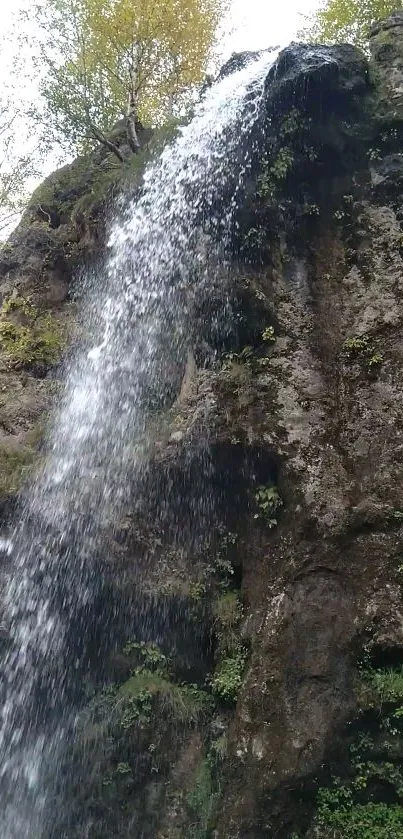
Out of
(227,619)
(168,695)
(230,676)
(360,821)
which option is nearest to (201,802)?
(168,695)

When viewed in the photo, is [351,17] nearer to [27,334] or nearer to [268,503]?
[27,334]

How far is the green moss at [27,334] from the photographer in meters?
10.7

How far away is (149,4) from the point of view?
12984 millimetres

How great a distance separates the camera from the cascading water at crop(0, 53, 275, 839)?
6742 mm

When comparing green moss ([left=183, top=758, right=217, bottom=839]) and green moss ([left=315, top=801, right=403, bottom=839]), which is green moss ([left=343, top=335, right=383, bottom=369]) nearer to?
green moss ([left=315, top=801, right=403, bottom=839])

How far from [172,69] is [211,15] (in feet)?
6.73

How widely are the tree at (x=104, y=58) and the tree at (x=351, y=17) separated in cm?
322

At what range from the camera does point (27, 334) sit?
10.9 m

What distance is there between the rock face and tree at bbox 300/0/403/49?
5.18 m

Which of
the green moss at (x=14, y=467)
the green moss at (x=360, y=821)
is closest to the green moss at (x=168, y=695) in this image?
the green moss at (x=360, y=821)

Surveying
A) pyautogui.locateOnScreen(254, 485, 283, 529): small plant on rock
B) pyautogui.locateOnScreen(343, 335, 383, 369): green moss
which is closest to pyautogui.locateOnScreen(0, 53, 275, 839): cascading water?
pyautogui.locateOnScreen(254, 485, 283, 529): small plant on rock

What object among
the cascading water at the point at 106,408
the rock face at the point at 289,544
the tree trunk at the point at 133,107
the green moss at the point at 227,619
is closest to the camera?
the rock face at the point at 289,544

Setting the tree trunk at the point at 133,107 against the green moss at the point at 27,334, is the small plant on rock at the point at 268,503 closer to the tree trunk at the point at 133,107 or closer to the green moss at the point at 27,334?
the green moss at the point at 27,334

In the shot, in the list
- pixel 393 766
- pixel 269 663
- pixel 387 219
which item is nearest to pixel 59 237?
pixel 387 219
